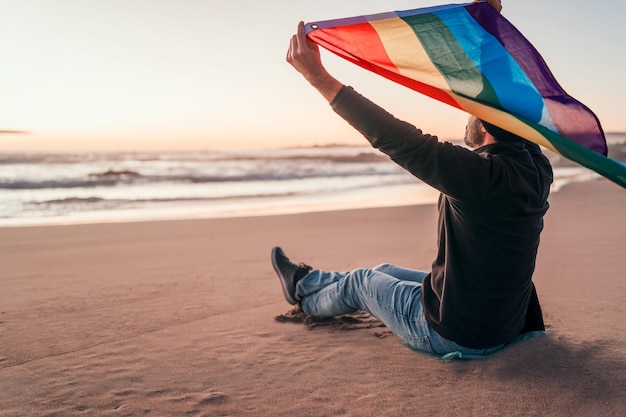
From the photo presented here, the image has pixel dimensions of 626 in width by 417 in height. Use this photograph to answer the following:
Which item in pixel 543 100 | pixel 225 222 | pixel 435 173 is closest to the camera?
pixel 435 173

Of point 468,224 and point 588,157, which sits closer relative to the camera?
point 588,157

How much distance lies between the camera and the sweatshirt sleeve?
7.30 feet

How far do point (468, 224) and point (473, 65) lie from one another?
0.75 meters

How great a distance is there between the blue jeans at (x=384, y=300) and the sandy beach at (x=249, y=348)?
0.11 m

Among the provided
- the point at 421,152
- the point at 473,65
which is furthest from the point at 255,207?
the point at 421,152

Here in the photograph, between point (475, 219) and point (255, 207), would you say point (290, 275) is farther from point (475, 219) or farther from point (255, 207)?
point (255, 207)

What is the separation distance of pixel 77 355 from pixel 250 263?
298cm

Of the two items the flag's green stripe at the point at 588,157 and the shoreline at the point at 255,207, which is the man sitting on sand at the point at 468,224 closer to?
the flag's green stripe at the point at 588,157

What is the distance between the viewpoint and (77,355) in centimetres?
332

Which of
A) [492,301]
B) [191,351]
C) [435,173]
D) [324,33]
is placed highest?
[324,33]

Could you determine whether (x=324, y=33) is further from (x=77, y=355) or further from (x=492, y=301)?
(x=77, y=355)

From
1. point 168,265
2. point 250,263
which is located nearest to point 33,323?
point 168,265

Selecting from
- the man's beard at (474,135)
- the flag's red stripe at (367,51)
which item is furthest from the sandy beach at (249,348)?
the flag's red stripe at (367,51)

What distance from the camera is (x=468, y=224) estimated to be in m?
2.48
